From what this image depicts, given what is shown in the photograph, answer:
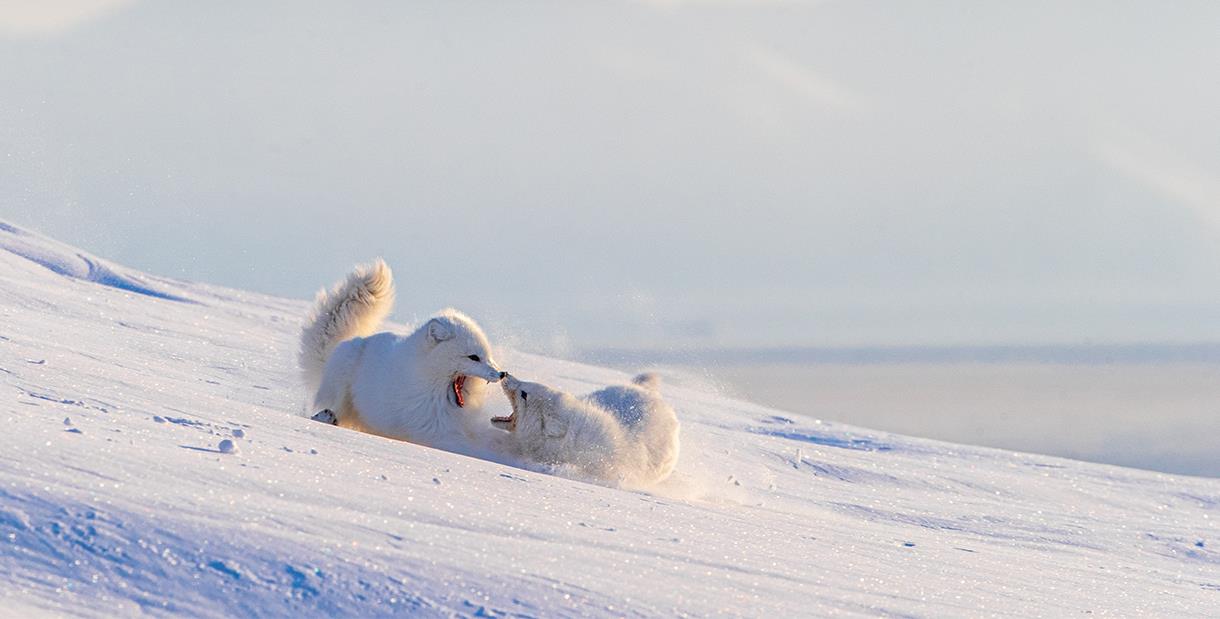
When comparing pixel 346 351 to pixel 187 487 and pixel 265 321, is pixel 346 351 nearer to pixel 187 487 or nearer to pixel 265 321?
pixel 187 487

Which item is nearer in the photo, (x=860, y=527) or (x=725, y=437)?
(x=860, y=527)

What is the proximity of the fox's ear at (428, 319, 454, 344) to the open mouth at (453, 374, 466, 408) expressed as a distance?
0.21m

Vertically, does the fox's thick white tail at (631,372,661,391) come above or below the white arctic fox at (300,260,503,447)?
above

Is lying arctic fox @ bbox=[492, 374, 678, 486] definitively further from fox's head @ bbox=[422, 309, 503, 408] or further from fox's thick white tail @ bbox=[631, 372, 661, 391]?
fox's thick white tail @ bbox=[631, 372, 661, 391]

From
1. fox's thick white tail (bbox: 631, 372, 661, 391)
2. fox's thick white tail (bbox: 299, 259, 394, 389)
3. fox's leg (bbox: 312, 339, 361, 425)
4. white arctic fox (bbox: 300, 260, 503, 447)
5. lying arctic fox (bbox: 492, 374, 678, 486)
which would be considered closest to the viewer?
lying arctic fox (bbox: 492, 374, 678, 486)

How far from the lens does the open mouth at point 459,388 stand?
20.6ft

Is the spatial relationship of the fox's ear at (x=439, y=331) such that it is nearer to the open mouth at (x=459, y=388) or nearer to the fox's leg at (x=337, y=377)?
the open mouth at (x=459, y=388)

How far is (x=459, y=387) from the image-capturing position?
6.30 m

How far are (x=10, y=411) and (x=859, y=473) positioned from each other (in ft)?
23.4

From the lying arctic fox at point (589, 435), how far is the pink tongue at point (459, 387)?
0.72 feet

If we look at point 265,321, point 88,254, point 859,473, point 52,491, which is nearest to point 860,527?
point 859,473

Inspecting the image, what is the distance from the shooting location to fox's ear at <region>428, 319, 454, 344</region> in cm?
623

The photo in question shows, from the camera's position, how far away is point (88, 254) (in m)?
15.2

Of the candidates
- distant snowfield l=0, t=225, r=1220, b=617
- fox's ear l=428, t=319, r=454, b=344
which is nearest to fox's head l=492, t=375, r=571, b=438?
fox's ear l=428, t=319, r=454, b=344
